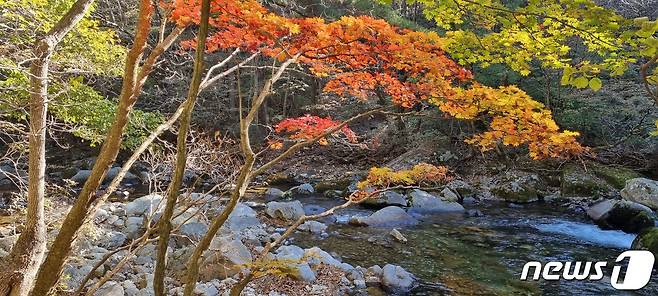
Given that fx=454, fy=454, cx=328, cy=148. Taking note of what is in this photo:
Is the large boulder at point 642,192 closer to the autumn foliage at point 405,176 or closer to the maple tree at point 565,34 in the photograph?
the autumn foliage at point 405,176

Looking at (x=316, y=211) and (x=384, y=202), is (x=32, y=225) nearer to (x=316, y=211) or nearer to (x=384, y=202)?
(x=316, y=211)

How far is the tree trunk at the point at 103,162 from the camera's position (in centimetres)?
321

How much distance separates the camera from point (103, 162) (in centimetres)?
338

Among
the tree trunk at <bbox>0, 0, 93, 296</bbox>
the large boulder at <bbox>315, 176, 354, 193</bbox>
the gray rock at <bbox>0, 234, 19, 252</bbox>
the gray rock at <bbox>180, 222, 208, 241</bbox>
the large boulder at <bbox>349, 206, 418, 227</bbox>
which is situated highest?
the tree trunk at <bbox>0, 0, 93, 296</bbox>

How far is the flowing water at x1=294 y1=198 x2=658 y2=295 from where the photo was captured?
6.55 meters

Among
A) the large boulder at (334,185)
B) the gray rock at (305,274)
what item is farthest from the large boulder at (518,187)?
the gray rock at (305,274)

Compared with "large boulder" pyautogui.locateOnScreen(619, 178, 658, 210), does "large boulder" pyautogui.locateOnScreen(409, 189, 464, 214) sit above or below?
below

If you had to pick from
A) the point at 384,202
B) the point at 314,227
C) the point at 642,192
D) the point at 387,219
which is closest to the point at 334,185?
the point at 384,202

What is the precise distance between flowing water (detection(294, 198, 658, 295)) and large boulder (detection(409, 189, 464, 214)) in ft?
1.89

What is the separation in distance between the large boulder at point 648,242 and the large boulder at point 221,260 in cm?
651

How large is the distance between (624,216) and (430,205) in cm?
425

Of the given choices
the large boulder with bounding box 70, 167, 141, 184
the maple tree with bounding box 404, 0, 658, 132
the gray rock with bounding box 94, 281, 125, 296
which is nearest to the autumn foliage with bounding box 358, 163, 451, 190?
the gray rock with bounding box 94, 281, 125, 296

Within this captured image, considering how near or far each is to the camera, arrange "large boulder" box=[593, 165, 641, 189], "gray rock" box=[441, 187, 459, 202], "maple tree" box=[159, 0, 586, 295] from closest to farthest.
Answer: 1. "maple tree" box=[159, 0, 586, 295]
2. "gray rock" box=[441, 187, 459, 202]
3. "large boulder" box=[593, 165, 641, 189]

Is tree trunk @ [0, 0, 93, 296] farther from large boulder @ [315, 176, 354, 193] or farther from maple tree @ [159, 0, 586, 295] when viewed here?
large boulder @ [315, 176, 354, 193]
